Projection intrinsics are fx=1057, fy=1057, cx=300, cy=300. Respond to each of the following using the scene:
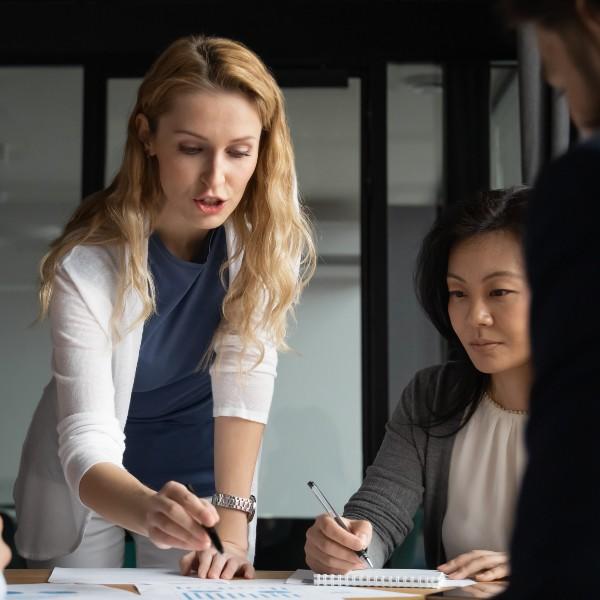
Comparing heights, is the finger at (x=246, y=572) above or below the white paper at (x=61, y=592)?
above

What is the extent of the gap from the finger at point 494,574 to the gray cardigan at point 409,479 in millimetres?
263

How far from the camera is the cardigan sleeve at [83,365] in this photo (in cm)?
151

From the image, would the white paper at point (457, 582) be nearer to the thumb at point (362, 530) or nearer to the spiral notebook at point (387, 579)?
the spiral notebook at point (387, 579)

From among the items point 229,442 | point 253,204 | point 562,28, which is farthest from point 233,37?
point 562,28

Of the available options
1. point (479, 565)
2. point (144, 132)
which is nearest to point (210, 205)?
point (144, 132)

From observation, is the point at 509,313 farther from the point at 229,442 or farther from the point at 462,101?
the point at 462,101

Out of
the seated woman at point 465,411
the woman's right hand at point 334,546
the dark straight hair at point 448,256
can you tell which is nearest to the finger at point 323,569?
the woman's right hand at point 334,546

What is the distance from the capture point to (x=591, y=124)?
2.12ft

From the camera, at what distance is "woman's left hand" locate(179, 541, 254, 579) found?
1.47m

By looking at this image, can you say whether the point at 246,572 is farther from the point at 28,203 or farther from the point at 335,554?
the point at 28,203

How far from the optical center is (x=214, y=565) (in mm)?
1470

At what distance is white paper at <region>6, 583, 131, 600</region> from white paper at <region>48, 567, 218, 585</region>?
44mm

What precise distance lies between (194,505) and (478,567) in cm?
46

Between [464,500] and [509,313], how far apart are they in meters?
0.33
